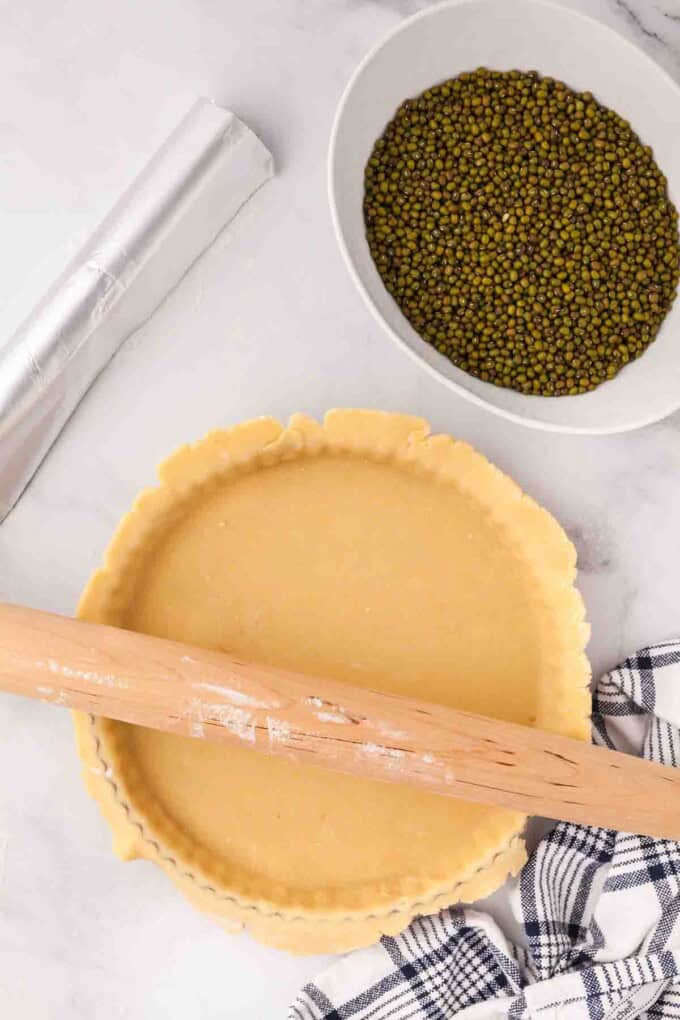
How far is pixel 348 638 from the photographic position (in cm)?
120

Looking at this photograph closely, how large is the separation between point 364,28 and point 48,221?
454 mm

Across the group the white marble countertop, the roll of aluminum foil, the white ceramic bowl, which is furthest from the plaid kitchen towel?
the roll of aluminum foil

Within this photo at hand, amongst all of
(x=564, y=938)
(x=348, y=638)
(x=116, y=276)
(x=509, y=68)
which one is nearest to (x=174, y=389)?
(x=116, y=276)

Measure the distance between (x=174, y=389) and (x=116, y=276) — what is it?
0.15 meters

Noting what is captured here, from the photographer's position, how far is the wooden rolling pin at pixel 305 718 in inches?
40.1

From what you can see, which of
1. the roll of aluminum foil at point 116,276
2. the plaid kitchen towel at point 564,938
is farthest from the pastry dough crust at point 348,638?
the roll of aluminum foil at point 116,276

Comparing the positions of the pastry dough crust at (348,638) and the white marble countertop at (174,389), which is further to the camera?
the white marble countertop at (174,389)

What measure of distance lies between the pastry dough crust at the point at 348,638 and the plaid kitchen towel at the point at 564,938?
0.09 metres

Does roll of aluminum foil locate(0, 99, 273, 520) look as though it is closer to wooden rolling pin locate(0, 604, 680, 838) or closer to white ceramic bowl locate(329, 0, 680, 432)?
white ceramic bowl locate(329, 0, 680, 432)

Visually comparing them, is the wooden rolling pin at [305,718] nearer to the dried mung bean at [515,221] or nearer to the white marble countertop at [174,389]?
the white marble countertop at [174,389]

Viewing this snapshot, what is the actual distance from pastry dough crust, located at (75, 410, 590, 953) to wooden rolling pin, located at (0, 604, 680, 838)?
0.10 metres

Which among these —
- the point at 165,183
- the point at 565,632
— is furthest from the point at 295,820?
the point at 165,183

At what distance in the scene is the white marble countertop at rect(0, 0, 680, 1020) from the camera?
126 cm

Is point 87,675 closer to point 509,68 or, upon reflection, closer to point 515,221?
point 515,221
